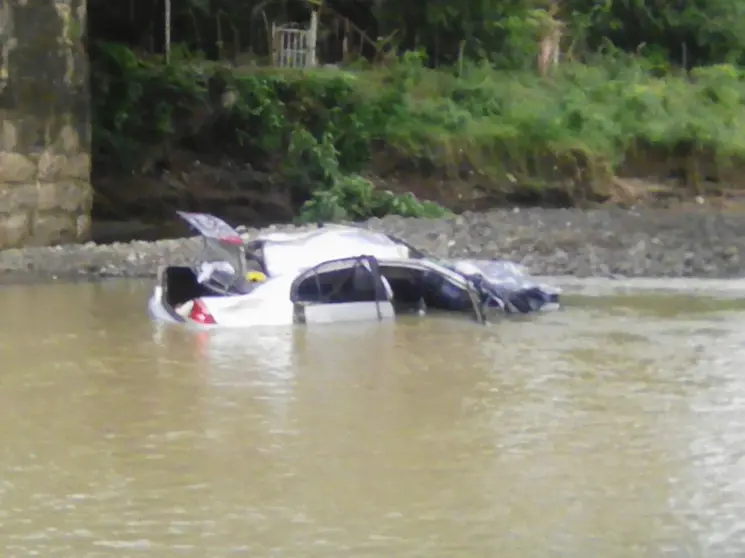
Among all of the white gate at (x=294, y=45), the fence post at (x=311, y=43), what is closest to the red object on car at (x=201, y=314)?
the white gate at (x=294, y=45)

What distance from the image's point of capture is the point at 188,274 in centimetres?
1372

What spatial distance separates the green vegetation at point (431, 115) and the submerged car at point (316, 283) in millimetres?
9779

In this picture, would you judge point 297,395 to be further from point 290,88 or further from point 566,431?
point 290,88

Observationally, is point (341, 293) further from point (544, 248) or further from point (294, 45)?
point (294, 45)

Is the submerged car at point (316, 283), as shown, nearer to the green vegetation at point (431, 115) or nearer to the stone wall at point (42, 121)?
the stone wall at point (42, 121)

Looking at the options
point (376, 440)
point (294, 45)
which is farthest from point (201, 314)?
point (294, 45)

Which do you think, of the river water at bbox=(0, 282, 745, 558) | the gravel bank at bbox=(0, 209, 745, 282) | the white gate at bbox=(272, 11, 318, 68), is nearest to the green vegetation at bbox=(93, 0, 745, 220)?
the white gate at bbox=(272, 11, 318, 68)

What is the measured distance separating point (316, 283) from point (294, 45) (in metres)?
17.3

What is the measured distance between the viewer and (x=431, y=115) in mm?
26969

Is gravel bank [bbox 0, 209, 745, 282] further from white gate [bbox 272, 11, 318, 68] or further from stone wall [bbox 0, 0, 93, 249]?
white gate [bbox 272, 11, 318, 68]

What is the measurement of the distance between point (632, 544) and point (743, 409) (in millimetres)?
3675

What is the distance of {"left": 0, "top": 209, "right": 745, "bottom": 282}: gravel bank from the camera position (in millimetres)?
18484

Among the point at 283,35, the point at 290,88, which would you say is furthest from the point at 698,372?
the point at 283,35

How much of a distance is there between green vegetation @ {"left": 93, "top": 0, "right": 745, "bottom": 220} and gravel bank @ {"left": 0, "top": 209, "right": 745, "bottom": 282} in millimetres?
2734
